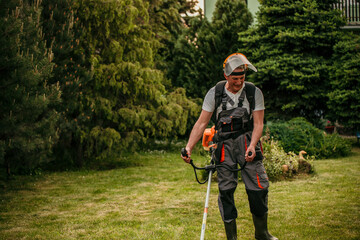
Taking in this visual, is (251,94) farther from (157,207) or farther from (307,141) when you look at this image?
(307,141)

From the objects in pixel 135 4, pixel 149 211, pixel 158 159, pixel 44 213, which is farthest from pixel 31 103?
pixel 158 159

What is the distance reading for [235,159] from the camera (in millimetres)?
4094

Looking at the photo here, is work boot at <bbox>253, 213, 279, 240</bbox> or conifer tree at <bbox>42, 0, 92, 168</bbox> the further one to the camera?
conifer tree at <bbox>42, 0, 92, 168</bbox>

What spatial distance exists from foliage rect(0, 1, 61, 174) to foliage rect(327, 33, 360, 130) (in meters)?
11.1

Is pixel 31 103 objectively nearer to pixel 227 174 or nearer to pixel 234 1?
pixel 227 174

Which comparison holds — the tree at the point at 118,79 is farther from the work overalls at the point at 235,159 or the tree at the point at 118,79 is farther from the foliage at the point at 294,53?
the work overalls at the point at 235,159

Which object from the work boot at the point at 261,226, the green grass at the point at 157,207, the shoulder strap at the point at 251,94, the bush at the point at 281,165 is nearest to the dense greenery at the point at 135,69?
the green grass at the point at 157,207

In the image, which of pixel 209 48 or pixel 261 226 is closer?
pixel 261 226

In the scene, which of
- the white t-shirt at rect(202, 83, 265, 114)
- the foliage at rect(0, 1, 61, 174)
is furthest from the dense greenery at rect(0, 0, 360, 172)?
the white t-shirt at rect(202, 83, 265, 114)

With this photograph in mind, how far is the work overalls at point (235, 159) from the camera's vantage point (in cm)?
404

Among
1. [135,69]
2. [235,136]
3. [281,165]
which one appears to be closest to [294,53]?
[135,69]

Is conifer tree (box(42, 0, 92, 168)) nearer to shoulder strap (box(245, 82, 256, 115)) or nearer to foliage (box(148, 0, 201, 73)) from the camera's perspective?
shoulder strap (box(245, 82, 256, 115))

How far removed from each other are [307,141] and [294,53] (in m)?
4.62

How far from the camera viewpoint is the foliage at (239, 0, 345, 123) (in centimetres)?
1537
